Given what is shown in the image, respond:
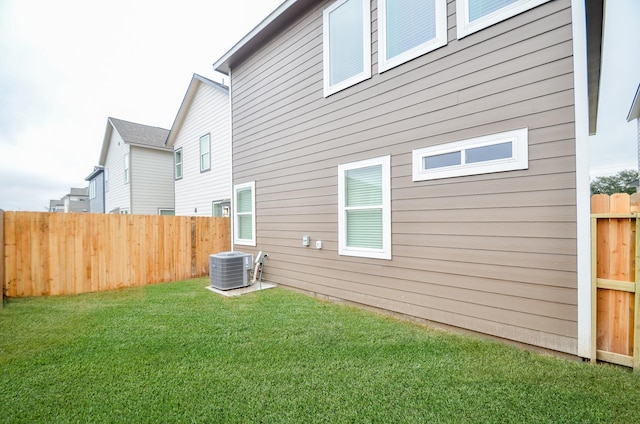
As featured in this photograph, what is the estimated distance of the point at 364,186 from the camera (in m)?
4.60

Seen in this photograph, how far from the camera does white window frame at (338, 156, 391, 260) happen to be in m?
4.19

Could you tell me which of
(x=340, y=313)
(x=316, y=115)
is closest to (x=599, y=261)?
(x=340, y=313)

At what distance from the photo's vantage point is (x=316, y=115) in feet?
17.6

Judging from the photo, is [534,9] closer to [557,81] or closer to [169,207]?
[557,81]

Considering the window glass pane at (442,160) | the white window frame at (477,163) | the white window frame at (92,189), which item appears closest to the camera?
the white window frame at (477,163)

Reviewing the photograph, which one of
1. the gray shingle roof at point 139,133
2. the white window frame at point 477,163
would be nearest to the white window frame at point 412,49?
the white window frame at point 477,163

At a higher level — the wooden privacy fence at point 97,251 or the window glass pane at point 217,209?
the window glass pane at point 217,209

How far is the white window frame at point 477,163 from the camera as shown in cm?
301

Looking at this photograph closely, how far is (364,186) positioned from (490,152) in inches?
71.8

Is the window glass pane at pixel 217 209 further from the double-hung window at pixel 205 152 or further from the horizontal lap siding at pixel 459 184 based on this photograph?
the horizontal lap siding at pixel 459 184

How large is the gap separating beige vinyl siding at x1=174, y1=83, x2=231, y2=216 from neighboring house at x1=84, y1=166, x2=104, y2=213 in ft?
30.4

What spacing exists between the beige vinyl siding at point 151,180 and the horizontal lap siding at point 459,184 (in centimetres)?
1092

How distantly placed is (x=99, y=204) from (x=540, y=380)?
882 inches

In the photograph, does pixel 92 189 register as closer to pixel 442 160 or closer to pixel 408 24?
pixel 408 24
